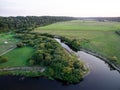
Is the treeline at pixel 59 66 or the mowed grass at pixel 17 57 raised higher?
the treeline at pixel 59 66

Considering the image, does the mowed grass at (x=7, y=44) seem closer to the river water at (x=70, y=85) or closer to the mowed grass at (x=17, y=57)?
the mowed grass at (x=17, y=57)

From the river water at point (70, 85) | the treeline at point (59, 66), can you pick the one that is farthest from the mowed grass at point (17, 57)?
the river water at point (70, 85)

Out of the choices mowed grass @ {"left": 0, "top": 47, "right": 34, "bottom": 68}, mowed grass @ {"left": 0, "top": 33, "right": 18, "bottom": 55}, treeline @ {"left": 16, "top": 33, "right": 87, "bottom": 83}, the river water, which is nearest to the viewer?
the river water

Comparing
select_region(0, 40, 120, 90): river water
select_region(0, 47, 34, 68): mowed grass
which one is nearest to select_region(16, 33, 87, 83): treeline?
select_region(0, 40, 120, 90): river water

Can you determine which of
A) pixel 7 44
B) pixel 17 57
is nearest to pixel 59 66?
pixel 17 57

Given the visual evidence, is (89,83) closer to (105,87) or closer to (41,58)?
(105,87)

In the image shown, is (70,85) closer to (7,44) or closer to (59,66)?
(59,66)

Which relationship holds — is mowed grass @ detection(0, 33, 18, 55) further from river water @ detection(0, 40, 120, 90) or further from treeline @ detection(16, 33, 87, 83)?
river water @ detection(0, 40, 120, 90)

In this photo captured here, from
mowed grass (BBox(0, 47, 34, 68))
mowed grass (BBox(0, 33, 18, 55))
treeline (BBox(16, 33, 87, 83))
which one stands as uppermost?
treeline (BBox(16, 33, 87, 83))
